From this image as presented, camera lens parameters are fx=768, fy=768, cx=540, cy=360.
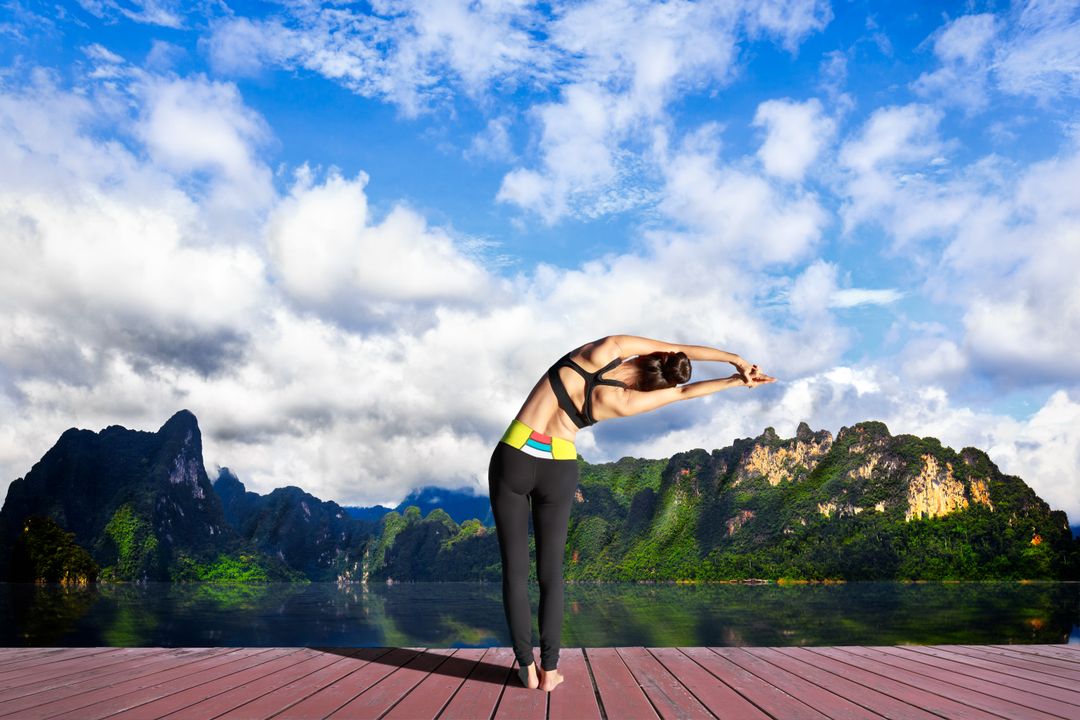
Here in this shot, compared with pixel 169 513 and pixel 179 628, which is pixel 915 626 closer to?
pixel 179 628

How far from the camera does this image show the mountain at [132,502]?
134000 millimetres

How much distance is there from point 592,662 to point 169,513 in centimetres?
15345

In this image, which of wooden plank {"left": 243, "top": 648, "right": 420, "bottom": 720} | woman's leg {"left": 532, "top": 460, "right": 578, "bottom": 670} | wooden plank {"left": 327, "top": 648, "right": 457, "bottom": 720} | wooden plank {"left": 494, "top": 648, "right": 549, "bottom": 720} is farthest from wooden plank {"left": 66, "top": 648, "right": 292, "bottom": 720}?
woman's leg {"left": 532, "top": 460, "right": 578, "bottom": 670}

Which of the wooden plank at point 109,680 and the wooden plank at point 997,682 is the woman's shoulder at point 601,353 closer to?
the wooden plank at point 997,682

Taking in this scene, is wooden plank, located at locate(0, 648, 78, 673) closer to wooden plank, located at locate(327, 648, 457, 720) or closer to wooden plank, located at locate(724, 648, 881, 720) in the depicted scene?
wooden plank, located at locate(327, 648, 457, 720)

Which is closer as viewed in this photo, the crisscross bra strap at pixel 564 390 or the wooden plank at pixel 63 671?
the crisscross bra strap at pixel 564 390

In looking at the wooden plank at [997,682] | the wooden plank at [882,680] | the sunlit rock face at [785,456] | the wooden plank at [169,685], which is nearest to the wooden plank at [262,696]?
the wooden plank at [169,685]

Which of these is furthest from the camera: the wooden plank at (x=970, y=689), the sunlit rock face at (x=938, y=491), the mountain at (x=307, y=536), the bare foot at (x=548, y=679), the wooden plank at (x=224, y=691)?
the mountain at (x=307, y=536)

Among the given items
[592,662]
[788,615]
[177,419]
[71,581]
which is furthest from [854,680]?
[177,419]

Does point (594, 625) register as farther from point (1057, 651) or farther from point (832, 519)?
point (832, 519)

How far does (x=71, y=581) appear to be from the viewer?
11631 cm

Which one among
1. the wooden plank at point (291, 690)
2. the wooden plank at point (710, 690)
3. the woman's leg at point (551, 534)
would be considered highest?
the woman's leg at point (551, 534)

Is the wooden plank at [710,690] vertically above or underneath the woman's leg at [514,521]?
underneath

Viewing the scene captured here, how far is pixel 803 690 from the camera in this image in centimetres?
450
